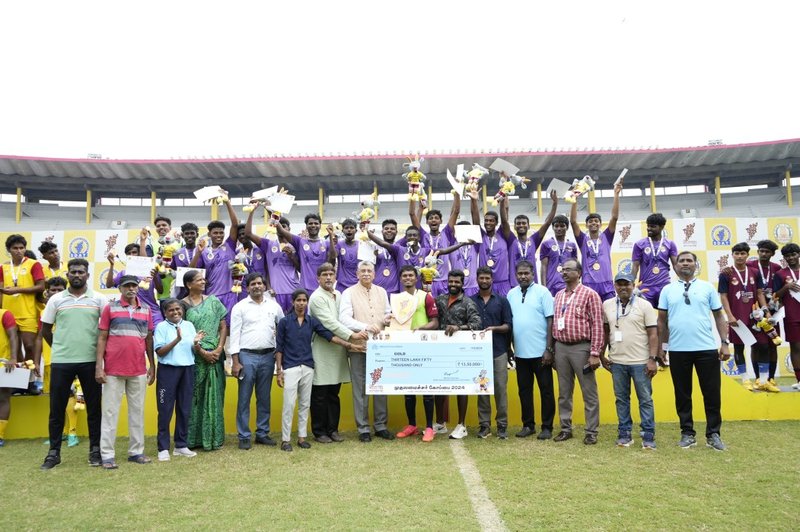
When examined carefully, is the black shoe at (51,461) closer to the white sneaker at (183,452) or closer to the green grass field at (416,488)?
the green grass field at (416,488)

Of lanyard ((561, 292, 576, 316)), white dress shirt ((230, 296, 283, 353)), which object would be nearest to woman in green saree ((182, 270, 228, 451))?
white dress shirt ((230, 296, 283, 353))

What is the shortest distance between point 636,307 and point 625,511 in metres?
2.65

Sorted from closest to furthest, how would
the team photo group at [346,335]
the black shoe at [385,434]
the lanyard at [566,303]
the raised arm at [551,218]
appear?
the team photo group at [346,335] → the lanyard at [566,303] → the black shoe at [385,434] → the raised arm at [551,218]

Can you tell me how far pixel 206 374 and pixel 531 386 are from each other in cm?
372

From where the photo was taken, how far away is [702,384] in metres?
5.96

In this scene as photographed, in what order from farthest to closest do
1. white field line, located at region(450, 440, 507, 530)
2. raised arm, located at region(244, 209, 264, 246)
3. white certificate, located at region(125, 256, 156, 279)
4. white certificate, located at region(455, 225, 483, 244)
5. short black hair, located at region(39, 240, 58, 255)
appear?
1. raised arm, located at region(244, 209, 264, 246)
2. white certificate, located at region(455, 225, 483, 244)
3. short black hair, located at region(39, 240, 58, 255)
4. white certificate, located at region(125, 256, 156, 279)
5. white field line, located at region(450, 440, 507, 530)

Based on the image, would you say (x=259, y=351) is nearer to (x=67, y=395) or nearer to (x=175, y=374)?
(x=175, y=374)

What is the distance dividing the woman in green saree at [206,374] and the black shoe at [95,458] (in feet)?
2.97

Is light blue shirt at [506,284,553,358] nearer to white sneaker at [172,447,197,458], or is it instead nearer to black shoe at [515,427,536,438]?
black shoe at [515,427,536,438]

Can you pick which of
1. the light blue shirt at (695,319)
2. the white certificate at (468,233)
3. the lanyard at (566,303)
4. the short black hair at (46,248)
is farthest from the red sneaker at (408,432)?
the short black hair at (46,248)

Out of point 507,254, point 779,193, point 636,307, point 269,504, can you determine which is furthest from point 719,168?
Result: point 269,504

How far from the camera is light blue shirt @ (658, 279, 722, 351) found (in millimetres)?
5934

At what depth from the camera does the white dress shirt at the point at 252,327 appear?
6.38 m

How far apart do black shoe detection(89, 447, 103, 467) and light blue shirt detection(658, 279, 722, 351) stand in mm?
6011
